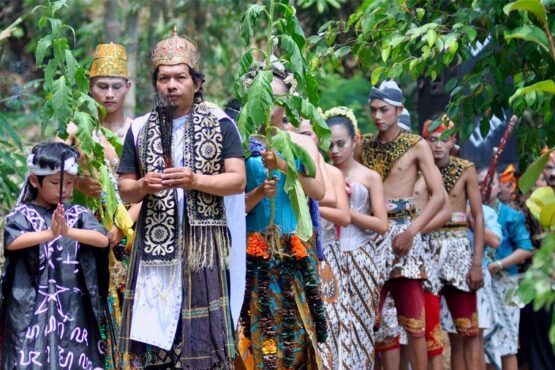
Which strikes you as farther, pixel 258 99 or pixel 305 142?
pixel 305 142

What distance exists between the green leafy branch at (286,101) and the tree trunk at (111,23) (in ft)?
23.6

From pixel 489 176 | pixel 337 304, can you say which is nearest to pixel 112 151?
pixel 337 304

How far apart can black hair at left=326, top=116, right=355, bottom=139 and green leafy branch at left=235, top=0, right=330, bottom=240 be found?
2118 mm

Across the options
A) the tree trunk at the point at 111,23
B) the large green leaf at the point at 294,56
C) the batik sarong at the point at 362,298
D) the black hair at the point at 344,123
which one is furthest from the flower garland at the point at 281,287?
the tree trunk at the point at 111,23

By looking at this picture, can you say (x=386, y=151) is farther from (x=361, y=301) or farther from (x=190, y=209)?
(x=190, y=209)

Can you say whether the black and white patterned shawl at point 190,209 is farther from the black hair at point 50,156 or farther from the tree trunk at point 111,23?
the tree trunk at point 111,23

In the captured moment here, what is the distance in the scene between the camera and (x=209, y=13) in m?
15.4

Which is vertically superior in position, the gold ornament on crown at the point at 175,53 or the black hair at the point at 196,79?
the gold ornament on crown at the point at 175,53

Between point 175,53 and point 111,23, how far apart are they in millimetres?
7583

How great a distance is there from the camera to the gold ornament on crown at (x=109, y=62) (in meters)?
7.73

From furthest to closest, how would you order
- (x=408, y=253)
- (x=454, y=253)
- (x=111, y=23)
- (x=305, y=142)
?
(x=111, y=23) → (x=454, y=253) → (x=408, y=253) → (x=305, y=142)

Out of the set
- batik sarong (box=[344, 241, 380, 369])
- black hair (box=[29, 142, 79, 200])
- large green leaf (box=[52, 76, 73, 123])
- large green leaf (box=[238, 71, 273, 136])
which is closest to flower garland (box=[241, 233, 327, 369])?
large green leaf (box=[238, 71, 273, 136])

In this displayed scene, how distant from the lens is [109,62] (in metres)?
7.76

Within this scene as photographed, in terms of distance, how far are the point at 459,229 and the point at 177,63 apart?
4.04m
